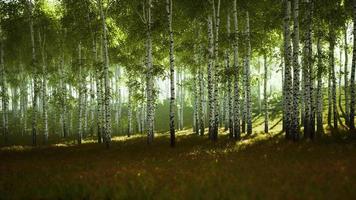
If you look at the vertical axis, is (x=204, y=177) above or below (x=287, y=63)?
below

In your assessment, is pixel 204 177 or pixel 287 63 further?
pixel 287 63

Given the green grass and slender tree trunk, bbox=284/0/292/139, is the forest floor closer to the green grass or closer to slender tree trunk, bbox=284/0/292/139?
the green grass

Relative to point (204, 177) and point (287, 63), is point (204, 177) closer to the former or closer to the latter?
point (204, 177)

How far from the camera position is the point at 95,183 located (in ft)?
31.1

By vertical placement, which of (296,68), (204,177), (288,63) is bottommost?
(204,177)

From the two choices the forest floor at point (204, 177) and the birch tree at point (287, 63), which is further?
the birch tree at point (287, 63)

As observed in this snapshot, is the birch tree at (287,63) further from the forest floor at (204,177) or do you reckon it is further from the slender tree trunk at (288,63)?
the forest floor at (204,177)

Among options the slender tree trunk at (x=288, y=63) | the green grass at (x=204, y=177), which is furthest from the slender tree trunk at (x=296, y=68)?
the green grass at (x=204, y=177)

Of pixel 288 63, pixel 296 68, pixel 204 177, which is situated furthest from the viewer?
pixel 288 63

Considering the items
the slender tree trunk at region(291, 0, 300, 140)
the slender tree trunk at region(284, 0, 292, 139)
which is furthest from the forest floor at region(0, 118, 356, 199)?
the slender tree trunk at region(284, 0, 292, 139)

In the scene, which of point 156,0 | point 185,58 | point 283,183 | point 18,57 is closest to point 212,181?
point 283,183

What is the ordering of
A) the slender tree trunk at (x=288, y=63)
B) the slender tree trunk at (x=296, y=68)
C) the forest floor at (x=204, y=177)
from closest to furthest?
the forest floor at (x=204, y=177) → the slender tree trunk at (x=296, y=68) → the slender tree trunk at (x=288, y=63)

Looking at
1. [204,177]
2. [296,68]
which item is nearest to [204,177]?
[204,177]

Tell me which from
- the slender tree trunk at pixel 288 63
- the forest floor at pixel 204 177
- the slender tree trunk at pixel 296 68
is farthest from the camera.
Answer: the slender tree trunk at pixel 288 63
